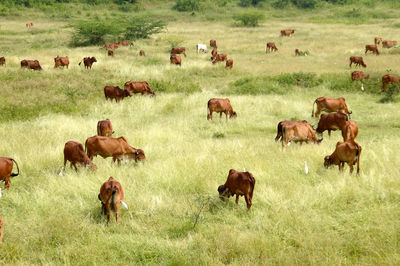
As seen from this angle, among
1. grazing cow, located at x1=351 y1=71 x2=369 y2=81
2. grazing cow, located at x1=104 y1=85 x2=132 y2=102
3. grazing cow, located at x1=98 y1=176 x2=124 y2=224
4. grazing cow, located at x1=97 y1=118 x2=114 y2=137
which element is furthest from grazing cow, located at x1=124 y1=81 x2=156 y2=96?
grazing cow, located at x1=98 y1=176 x2=124 y2=224

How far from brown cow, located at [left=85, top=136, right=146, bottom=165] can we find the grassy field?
0.22 meters

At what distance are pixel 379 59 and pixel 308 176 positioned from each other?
19.2 m

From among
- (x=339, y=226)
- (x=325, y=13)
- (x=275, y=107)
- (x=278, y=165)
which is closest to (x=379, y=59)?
(x=275, y=107)

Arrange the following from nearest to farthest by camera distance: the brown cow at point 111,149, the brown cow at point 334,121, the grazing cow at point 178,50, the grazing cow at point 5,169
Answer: the grazing cow at point 5,169
the brown cow at point 111,149
the brown cow at point 334,121
the grazing cow at point 178,50

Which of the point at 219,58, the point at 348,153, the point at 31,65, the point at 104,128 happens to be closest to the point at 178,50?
the point at 219,58

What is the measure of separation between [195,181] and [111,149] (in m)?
2.03

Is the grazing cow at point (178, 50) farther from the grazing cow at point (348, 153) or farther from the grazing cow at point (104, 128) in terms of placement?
the grazing cow at point (348, 153)

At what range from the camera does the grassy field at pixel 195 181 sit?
4.95 metres

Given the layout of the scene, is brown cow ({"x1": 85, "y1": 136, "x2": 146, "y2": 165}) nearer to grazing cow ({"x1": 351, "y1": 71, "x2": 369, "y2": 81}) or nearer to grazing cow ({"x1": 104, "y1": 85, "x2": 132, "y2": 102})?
grazing cow ({"x1": 104, "y1": 85, "x2": 132, "y2": 102})

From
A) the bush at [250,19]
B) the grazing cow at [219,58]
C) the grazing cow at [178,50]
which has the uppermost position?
the bush at [250,19]

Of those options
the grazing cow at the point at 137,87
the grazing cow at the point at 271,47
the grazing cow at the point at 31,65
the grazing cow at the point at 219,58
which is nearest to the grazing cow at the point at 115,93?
the grazing cow at the point at 137,87

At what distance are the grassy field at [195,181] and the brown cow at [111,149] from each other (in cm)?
22

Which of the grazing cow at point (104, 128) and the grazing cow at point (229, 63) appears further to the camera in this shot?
the grazing cow at point (229, 63)

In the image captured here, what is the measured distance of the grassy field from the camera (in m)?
4.95
